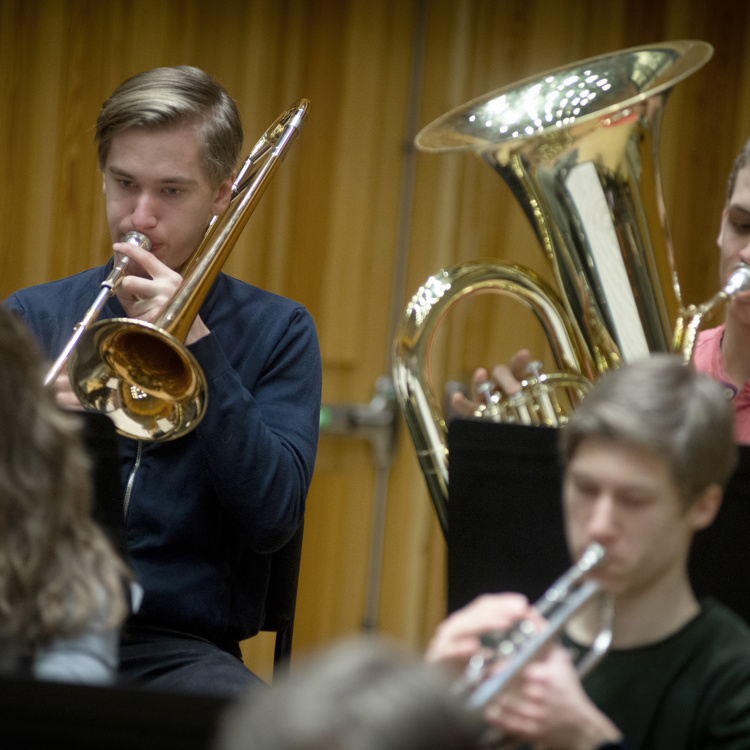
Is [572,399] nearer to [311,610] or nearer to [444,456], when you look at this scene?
[444,456]

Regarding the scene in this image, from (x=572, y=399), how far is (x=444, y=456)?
178mm

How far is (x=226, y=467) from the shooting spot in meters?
1.27

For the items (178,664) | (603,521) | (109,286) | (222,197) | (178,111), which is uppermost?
(178,111)

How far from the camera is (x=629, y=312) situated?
126 centimetres

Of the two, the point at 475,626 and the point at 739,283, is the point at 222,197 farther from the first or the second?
the point at 475,626

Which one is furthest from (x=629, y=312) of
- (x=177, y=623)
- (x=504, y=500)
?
(x=177, y=623)

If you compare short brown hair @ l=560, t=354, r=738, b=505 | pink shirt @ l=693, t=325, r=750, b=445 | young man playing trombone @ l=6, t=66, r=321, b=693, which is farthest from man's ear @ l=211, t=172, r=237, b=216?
short brown hair @ l=560, t=354, r=738, b=505

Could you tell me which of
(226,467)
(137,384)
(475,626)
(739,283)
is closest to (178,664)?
(226,467)

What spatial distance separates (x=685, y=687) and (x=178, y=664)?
0.69 meters

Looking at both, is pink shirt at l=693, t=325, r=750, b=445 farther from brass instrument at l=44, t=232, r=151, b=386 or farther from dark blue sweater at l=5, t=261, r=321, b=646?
brass instrument at l=44, t=232, r=151, b=386

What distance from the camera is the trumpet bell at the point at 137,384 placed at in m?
1.27

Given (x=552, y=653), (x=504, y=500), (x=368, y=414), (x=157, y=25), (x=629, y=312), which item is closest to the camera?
(x=552, y=653)

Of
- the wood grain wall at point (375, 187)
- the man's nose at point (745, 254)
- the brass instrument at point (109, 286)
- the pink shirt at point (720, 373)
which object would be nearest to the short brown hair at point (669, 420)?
the pink shirt at point (720, 373)

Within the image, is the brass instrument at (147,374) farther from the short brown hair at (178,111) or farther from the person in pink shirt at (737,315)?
the person in pink shirt at (737,315)
